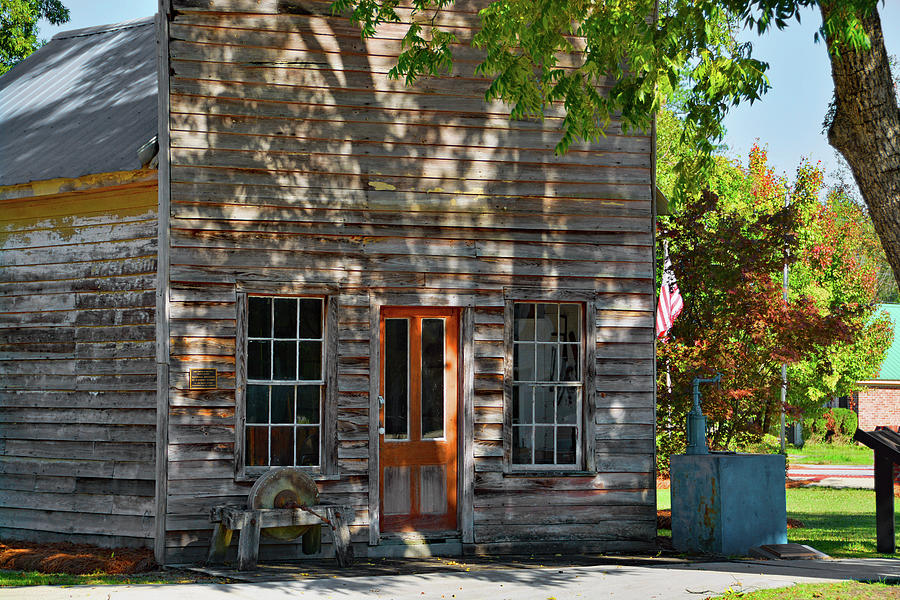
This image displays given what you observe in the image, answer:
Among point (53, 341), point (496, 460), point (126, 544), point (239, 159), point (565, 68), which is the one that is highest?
point (565, 68)

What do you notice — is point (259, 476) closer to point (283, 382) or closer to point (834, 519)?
point (283, 382)

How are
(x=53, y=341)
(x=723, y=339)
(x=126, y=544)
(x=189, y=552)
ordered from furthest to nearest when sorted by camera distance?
1. (x=723, y=339)
2. (x=53, y=341)
3. (x=126, y=544)
4. (x=189, y=552)

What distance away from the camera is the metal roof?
36.9 ft

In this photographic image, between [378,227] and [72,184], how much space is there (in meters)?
3.41

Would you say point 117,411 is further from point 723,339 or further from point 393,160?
point 723,339

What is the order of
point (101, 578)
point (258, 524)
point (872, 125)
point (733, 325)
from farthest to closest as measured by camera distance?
point (733, 325)
point (258, 524)
point (101, 578)
point (872, 125)

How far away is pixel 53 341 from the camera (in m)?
11.3

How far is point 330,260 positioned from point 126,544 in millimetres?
3583

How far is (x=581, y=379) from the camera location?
430 inches

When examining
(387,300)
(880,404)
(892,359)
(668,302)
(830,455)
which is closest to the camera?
(387,300)

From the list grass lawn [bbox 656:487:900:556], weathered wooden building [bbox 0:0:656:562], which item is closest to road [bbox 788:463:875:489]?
grass lawn [bbox 656:487:900:556]

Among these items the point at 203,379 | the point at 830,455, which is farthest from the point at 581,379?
the point at 830,455

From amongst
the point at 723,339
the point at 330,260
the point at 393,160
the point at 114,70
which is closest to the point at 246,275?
the point at 330,260

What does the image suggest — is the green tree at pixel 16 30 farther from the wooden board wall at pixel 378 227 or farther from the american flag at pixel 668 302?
the american flag at pixel 668 302
